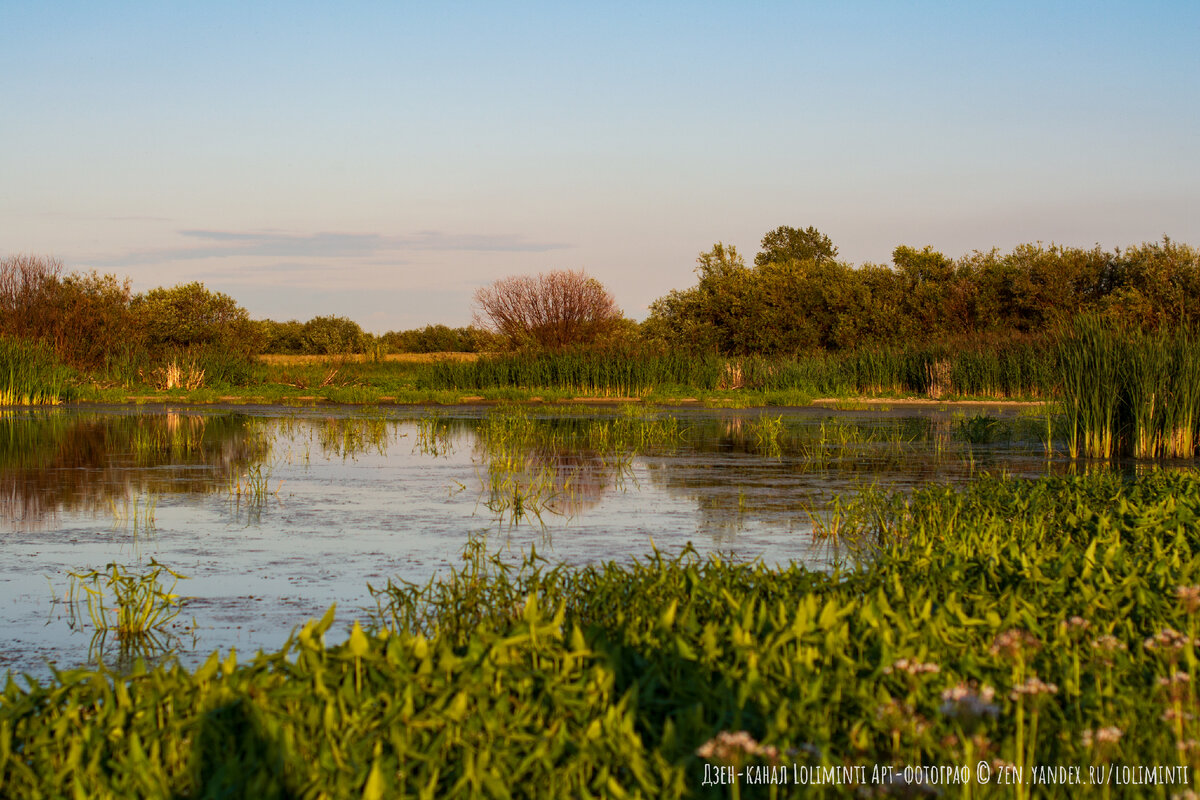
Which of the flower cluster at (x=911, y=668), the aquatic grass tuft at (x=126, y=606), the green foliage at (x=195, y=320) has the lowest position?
the aquatic grass tuft at (x=126, y=606)

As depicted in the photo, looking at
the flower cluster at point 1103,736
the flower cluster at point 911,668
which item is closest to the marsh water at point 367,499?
the flower cluster at point 911,668

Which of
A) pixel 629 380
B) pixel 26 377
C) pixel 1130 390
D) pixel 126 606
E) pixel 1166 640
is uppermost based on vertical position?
pixel 26 377

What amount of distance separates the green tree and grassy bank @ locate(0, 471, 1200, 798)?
80.5 metres

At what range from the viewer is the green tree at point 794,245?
84787 mm

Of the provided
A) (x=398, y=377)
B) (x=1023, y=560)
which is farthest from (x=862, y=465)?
(x=398, y=377)

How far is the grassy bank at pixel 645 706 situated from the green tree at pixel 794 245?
80496mm

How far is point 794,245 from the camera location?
8656cm

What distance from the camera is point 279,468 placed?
1370 centimetres

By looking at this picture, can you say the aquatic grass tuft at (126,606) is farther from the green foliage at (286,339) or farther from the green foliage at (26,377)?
the green foliage at (286,339)

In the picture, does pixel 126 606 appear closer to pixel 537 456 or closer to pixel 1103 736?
pixel 1103 736

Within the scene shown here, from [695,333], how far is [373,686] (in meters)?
51.2

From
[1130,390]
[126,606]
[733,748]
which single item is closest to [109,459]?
[126,606]

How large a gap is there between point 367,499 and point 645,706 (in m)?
7.44

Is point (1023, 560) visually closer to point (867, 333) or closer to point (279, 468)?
point (279, 468)
